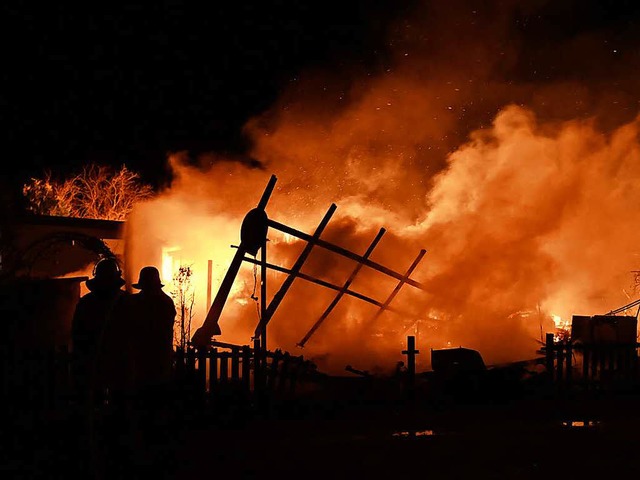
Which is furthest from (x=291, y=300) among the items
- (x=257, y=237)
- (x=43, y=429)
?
(x=43, y=429)

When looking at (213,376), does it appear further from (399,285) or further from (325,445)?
(399,285)

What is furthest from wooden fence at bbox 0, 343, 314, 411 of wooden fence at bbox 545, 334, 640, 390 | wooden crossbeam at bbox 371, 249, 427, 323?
wooden fence at bbox 545, 334, 640, 390

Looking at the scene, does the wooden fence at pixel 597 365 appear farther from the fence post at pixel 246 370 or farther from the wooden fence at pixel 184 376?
the fence post at pixel 246 370

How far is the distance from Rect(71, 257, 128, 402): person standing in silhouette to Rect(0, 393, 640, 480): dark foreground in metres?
0.62

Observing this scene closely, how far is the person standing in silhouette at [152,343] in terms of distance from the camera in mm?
7645

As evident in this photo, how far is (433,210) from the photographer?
18.8 meters

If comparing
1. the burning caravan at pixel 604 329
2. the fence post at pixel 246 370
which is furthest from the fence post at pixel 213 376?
the burning caravan at pixel 604 329

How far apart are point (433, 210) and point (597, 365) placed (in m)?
6.32

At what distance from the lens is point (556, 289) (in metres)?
19.9

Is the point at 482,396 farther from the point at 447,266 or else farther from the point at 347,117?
the point at 347,117

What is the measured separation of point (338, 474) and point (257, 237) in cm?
553

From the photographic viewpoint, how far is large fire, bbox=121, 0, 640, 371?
54.8ft

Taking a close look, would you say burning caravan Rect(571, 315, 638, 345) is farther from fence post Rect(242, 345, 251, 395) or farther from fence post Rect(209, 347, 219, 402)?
fence post Rect(209, 347, 219, 402)

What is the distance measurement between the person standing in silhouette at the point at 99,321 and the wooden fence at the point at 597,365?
26.0ft
